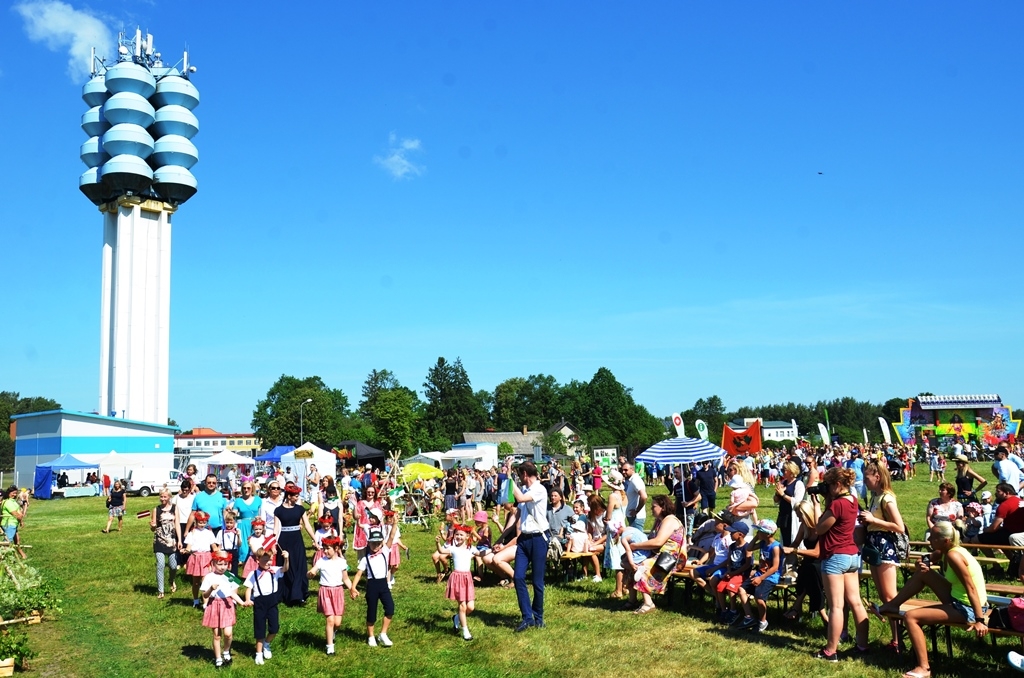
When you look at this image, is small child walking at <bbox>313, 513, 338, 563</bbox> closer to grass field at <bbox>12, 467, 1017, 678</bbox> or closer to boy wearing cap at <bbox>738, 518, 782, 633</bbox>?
grass field at <bbox>12, 467, 1017, 678</bbox>

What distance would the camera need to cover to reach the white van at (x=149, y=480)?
4060 centimetres

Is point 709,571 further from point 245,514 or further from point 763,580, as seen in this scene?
point 245,514

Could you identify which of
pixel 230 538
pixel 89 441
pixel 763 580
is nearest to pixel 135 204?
pixel 89 441

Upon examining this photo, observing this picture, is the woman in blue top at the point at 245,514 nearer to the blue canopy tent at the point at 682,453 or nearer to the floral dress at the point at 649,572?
the floral dress at the point at 649,572

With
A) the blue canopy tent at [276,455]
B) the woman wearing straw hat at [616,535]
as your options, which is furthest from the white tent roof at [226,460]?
the woman wearing straw hat at [616,535]

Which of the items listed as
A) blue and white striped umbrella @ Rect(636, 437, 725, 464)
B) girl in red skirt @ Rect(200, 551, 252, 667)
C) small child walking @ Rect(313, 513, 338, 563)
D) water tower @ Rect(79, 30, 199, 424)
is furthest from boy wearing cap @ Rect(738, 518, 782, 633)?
water tower @ Rect(79, 30, 199, 424)

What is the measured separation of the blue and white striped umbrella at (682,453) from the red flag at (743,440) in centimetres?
775

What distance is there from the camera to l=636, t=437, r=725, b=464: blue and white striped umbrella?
19641mm

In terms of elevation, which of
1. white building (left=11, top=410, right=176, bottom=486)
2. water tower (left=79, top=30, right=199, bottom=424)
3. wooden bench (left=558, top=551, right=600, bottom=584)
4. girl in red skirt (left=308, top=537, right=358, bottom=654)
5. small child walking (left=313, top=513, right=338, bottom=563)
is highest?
water tower (left=79, top=30, right=199, bottom=424)

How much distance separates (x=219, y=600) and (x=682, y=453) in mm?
13831

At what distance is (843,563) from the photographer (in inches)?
277

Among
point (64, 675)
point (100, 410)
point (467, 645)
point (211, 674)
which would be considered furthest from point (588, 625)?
point (100, 410)

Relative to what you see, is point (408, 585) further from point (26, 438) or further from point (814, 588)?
point (26, 438)

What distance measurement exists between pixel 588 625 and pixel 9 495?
1262cm
